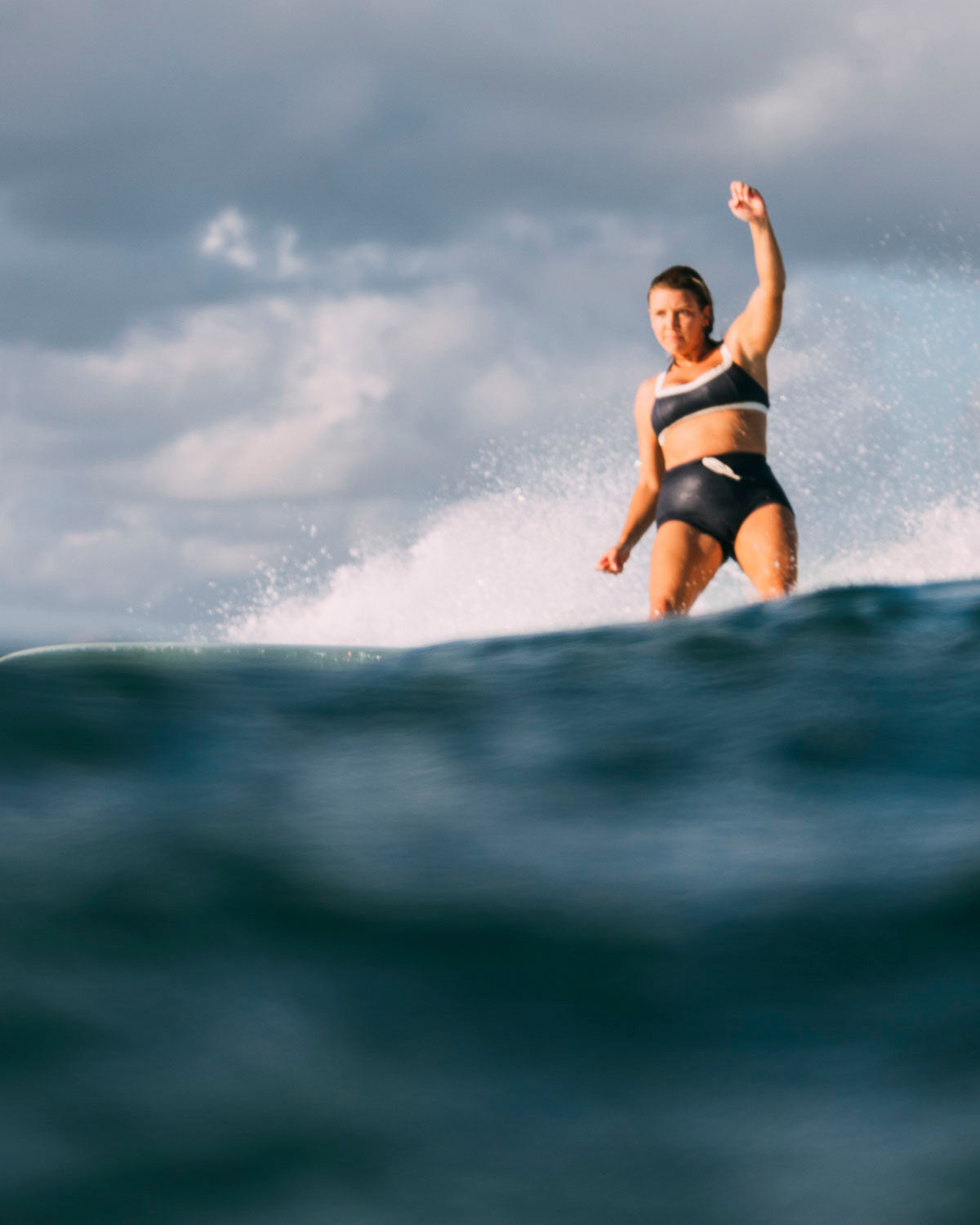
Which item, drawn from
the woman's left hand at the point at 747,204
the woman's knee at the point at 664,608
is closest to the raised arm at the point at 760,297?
the woman's left hand at the point at 747,204

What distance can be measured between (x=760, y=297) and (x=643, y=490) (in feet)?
4.62

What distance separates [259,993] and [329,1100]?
0.44m

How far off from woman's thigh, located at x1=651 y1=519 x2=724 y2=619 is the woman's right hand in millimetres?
401

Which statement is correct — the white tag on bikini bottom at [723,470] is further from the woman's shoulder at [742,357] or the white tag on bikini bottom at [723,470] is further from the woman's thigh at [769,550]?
the woman's shoulder at [742,357]

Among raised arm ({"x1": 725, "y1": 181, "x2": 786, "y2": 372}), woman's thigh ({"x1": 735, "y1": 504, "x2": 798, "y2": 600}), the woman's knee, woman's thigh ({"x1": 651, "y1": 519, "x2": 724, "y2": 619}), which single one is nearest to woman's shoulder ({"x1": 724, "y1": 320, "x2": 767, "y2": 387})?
raised arm ({"x1": 725, "y1": 181, "x2": 786, "y2": 372})

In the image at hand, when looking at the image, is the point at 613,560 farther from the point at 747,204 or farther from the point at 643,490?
the point at 747,204

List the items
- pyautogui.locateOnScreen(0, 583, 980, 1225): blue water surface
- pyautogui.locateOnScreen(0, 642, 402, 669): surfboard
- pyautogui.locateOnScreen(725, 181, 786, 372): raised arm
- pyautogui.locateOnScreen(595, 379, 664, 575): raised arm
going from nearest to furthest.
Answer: pyautogui.locateOnScreen(0, 583, 980, 1225): blue water surface
pyautogui.locateOnScreen(0, 642, 402, 669): surfboard
pyautogui.locateOnScreen(725, 181, 786, 372): raised arm
pyautogui.locateOnScreen(595, 379, 664, 575): raised arm

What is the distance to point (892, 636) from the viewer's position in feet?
17.6

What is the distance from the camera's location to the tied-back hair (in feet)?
21.9

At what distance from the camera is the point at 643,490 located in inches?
288

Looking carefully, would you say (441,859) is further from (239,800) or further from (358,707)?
(358,707)

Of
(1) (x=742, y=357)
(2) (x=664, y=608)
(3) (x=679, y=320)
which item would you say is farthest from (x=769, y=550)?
(3) (x=679, y=320)

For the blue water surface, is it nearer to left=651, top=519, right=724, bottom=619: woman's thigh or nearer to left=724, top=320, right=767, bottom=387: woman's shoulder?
left=651, top=519, right=724, bottom=619: woman's thigh

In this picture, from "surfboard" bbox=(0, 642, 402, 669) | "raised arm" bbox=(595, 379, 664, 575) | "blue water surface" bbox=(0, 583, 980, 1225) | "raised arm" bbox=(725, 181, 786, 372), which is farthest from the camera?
"raised arm" bbox=(595, 379, 664, 575)
